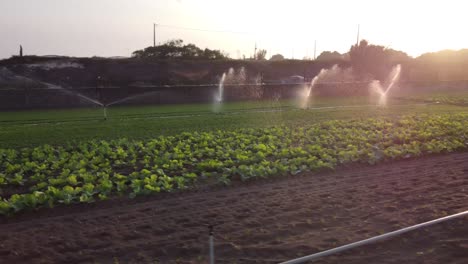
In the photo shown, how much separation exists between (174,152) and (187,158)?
0.88 m

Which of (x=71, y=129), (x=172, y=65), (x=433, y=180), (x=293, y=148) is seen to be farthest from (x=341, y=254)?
(x=172, y=65)

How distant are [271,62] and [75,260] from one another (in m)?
46.5

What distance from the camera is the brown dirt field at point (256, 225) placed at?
5555 mm

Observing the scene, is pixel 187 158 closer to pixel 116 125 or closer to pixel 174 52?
pixel 116 125

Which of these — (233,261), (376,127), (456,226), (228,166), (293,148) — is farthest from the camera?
(376,127)

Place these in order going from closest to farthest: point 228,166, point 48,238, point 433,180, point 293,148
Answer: point 48,238 < point 433,180 < point 228,166 < point 293,148

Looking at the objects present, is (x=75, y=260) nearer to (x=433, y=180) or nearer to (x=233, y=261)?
(x=233, y=261)

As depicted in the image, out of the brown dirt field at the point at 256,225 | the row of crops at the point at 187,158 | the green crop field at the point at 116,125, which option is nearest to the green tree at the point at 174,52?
the green crop field at the point at 116,125

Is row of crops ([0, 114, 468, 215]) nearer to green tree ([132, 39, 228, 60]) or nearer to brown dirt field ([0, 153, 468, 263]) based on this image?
brown dirt field ([0, 153, 468, 263])

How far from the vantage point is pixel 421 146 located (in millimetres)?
12789

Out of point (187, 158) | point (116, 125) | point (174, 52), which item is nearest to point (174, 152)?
point (187, 158)

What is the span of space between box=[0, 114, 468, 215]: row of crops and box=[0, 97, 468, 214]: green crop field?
0.02 meters

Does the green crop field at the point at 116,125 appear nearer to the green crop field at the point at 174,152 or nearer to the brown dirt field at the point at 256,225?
the green crop field at the point at 174,152

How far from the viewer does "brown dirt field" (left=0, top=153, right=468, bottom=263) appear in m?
5.55
